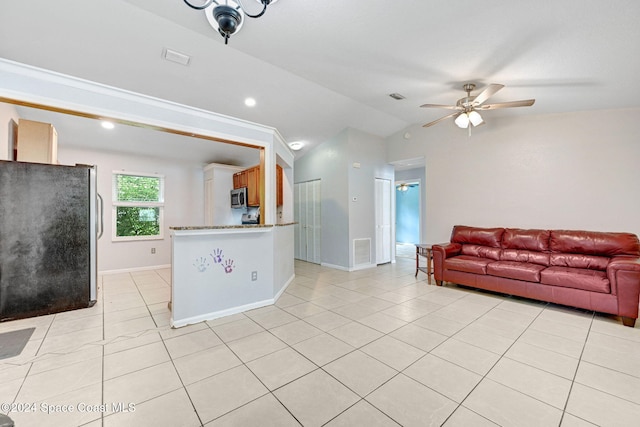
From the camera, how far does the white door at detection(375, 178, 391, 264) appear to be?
5.97 meters

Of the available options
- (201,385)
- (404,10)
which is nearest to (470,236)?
(404,10)

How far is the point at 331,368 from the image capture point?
198 centimetres

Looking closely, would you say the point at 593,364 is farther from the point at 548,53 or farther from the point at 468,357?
the point at 548,53

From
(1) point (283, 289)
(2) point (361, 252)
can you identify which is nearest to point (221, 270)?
(1) point (283, 289)

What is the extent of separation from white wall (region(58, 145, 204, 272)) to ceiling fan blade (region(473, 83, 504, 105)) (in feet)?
18.2

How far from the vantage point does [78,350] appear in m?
2.27

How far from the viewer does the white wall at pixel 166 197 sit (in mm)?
4988

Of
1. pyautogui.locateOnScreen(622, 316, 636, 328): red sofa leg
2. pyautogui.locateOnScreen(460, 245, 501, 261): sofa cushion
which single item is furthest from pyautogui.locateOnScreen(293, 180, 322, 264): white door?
pyautogui.locateOnScreen(622, 316, 636, 328): red sofa leg

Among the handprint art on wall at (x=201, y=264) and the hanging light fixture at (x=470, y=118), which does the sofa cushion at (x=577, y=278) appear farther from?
the handprint art on wall at (x=201, y=264)

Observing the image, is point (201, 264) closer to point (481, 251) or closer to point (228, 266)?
point (228, 266)

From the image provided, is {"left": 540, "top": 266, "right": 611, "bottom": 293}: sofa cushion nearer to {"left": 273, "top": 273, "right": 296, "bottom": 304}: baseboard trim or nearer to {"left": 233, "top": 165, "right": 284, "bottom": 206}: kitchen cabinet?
{"left": 273, "top": 273, "right": 296, "bottom": 304}: baseboard trim

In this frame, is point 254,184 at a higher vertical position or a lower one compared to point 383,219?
higher

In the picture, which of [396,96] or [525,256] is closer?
[525,256]

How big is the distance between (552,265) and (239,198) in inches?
209
